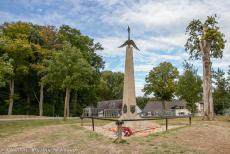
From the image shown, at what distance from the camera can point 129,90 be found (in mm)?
18266

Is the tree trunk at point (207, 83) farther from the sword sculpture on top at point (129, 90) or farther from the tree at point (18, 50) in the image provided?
the tree at point (18, 50)

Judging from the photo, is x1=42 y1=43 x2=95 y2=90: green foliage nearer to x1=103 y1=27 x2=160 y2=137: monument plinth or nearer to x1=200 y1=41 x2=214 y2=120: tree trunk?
x1=103 y1=27 x2=160 y2=137: monument plinth

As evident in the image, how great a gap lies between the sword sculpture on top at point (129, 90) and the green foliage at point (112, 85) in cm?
6023

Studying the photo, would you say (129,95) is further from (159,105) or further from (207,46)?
(159,105)

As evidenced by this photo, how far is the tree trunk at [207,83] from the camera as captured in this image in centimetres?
2945

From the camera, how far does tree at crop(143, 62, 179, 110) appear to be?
59344 mm

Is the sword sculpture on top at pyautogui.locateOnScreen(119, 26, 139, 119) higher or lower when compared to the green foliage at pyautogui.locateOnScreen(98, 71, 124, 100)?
lower

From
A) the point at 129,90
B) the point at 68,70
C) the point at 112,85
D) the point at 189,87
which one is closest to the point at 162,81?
the point at 189,87

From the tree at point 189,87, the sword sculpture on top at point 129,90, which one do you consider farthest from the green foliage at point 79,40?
the sword sculpture on top at point 129,90

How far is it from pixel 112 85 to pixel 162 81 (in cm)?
2618

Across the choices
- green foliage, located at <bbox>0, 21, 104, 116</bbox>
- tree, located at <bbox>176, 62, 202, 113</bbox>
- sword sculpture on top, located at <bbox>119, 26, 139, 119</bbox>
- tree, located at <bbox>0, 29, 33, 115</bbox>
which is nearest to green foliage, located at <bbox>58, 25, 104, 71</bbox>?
green foliage, located at <bbox>0, 21, 104, 116</bbox>

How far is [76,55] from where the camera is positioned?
89.6ft

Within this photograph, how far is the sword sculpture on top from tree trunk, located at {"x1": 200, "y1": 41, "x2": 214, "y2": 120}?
13692 mm

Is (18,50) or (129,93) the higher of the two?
(18,50)
